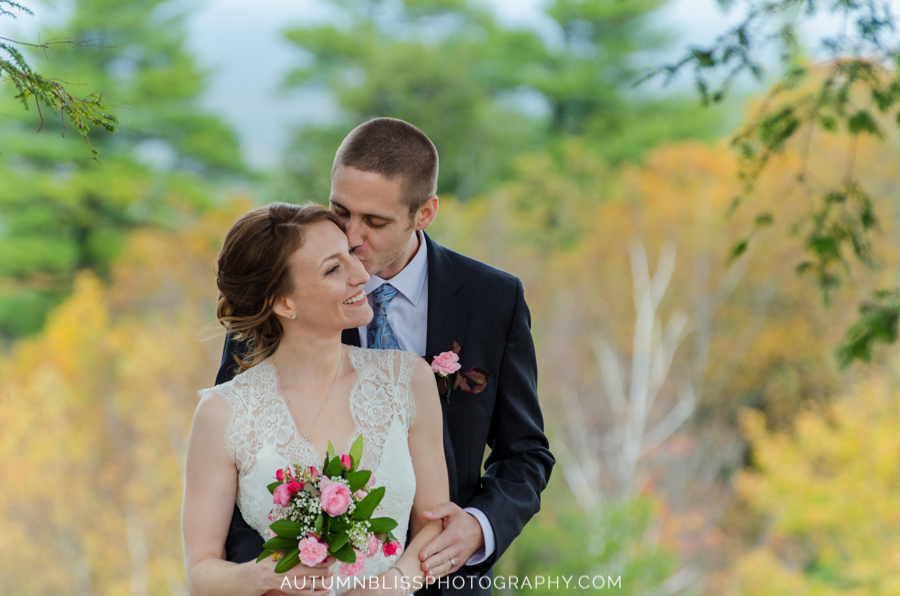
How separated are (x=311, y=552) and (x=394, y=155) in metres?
1.18

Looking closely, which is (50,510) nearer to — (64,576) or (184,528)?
(64,576)

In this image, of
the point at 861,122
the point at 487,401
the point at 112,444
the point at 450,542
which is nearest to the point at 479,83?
the point at 112,444

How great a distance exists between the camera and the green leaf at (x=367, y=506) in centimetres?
203

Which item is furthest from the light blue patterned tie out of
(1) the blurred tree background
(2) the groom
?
(1) the blurred tree background

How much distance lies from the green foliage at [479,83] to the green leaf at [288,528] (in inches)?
907

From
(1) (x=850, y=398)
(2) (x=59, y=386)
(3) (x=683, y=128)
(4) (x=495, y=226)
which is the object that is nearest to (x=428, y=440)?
(1) (x=850, y=398)

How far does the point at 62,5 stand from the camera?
1105 inches

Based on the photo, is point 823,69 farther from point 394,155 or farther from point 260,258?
point 260,258

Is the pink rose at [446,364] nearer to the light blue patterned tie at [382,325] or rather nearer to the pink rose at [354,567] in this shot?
the light blue patterned tie at [382,325]

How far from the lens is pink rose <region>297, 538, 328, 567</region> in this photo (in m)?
1.93

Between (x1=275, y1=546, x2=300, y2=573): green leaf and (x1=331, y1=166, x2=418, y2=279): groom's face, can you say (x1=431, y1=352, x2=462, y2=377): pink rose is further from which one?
(x1=275, y1=546, x2=300, y2=573): green leaf

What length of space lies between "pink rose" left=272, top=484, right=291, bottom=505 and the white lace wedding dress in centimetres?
24

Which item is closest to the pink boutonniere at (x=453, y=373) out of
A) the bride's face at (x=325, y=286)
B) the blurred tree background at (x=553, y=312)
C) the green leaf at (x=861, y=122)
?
the bride's face at (x=325, y=286)

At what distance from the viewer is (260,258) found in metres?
2.31
